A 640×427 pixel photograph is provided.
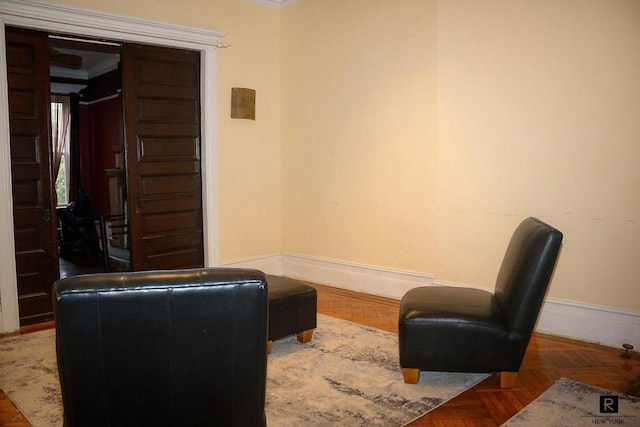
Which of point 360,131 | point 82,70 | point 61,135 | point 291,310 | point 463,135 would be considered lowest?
point 291,310

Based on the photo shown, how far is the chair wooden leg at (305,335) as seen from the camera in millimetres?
3770

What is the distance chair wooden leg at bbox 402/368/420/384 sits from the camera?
3082 millimetres

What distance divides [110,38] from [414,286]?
355cm

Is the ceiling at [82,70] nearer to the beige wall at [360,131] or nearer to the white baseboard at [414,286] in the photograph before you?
the beige wall at [360,131]

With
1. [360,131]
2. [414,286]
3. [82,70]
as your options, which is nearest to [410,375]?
[414,286]

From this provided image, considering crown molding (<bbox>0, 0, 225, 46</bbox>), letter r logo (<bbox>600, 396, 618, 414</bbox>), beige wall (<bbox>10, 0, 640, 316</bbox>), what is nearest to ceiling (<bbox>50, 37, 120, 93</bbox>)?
crown molding (<bbox>0, 0, 225, 46</bbox>)

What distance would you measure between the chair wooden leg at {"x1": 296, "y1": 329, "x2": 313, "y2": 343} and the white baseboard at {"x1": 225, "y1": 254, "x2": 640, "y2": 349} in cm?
140

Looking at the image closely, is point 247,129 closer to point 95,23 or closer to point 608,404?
point 95,23

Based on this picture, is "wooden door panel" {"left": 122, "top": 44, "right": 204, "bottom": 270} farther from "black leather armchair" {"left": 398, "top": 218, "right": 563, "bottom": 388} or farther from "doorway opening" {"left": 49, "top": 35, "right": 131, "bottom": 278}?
"black leather armchair" {"left": 398, "top": 218, "right": 563, "bottom": 388}

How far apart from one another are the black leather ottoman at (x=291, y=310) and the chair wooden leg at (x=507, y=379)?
1346 millimetres

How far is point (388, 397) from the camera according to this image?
291 cm

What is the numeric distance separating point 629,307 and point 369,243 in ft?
7.75

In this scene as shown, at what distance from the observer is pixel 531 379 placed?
3.15 meters

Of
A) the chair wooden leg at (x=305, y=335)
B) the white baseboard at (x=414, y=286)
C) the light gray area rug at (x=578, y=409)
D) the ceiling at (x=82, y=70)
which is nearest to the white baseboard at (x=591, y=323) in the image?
the white baseboard at (x=414, y=286)
